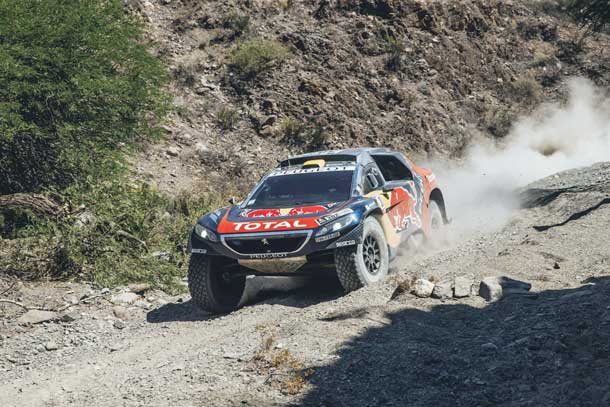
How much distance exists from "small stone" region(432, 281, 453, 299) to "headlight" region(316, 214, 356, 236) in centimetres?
125

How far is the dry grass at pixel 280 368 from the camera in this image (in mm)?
5984

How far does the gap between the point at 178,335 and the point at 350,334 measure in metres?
2.35

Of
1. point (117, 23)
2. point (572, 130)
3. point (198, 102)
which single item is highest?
point (117, 23)

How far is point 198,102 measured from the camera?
2462 cm

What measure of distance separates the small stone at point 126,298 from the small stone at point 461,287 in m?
4.52

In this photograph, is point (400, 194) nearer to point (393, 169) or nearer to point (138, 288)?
point (393, 169)

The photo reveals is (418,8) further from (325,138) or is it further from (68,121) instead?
(68,121)

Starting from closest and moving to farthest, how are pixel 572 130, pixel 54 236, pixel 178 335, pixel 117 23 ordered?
pixel 178 335 < pixel 54 236 < pixel 117 23 < pixel 572 130

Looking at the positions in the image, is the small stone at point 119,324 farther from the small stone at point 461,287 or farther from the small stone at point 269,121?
the small stone at point 269,121

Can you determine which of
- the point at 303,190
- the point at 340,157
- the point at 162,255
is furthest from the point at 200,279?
the point at 162,255

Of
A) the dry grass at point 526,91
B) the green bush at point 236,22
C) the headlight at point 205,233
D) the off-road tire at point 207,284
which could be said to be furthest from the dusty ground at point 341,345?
the dry grass at point 526,91

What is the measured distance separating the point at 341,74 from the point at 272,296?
17715 millimetres

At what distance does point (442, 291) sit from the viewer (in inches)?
339

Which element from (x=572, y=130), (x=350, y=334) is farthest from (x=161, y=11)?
(x=350, y=334)
